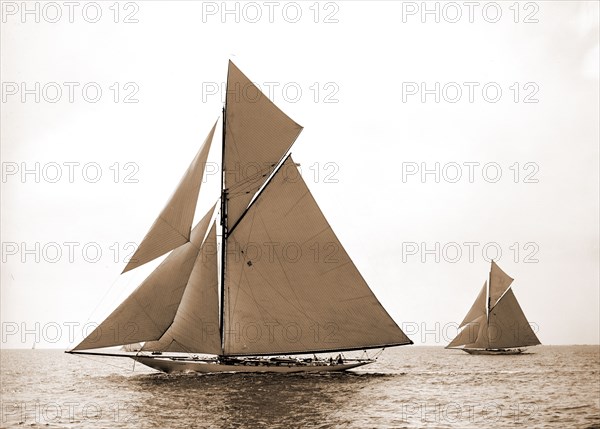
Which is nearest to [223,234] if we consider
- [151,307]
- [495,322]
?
[151,307]

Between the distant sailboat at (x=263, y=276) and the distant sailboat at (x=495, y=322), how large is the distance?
55.4 metres

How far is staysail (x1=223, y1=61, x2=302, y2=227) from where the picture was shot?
45000 mm

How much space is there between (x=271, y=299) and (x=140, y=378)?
10.6 m

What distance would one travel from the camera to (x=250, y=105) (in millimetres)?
45000

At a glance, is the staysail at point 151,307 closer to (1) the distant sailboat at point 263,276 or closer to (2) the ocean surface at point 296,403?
(1) the distant sailboat at point 263,276

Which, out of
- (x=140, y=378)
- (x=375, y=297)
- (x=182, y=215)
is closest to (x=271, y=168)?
(x=182, y=215)

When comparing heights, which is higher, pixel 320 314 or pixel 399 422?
pixel 320 314

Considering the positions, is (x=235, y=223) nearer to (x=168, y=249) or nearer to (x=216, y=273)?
(x=216, y=273)

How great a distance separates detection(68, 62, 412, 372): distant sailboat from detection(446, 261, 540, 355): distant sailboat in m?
55.4

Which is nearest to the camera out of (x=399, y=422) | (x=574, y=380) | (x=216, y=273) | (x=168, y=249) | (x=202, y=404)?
(x=399, y=422)

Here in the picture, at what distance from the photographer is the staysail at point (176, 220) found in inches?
1538

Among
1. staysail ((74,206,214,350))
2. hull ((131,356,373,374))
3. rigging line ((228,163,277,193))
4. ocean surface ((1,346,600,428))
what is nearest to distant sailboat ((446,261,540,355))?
ocean surface ((1,346,600,428))

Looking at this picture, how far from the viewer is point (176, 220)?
133ft

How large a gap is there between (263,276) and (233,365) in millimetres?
5387
